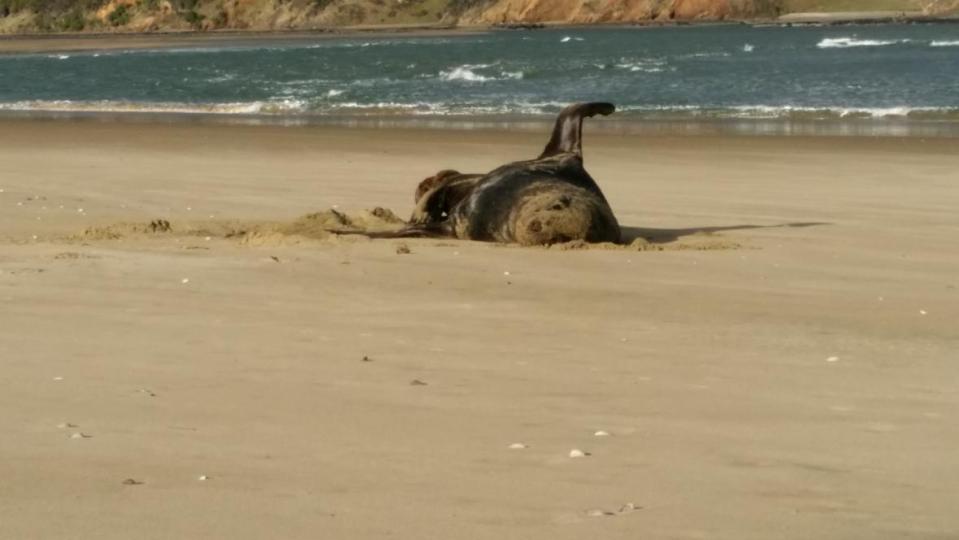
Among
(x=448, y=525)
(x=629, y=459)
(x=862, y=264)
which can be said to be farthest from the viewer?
(x=862, y=264)

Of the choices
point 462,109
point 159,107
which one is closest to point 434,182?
point 462,109

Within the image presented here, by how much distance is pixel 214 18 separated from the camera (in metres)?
107

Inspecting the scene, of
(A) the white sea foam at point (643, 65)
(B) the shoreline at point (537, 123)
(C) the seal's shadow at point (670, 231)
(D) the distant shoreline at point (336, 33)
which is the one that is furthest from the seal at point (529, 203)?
(D) the distant shoreline at point (336, 33)

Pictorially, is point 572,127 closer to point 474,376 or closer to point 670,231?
point 670,231

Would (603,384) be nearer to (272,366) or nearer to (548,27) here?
(272,366)

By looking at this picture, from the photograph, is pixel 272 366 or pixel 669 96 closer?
pixel 272 366

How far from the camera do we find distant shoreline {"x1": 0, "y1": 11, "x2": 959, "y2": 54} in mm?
80062

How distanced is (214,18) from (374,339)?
102m

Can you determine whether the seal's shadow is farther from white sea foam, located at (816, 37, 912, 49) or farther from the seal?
white sea foam, located at (816, 37, 912, 49)

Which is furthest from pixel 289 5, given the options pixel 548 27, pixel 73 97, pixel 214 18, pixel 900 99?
pixel 900 99

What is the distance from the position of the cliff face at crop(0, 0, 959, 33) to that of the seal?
282 feet

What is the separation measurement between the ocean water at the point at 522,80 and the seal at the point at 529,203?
44.4ft

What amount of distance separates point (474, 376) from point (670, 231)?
5.04 metres

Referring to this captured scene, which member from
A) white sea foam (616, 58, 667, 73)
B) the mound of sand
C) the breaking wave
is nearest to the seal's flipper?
the mound of sand
